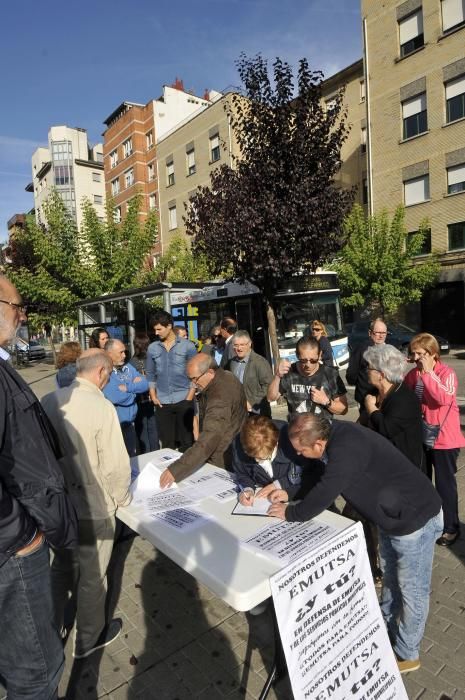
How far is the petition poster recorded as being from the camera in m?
1.75

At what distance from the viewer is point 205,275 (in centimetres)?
2017

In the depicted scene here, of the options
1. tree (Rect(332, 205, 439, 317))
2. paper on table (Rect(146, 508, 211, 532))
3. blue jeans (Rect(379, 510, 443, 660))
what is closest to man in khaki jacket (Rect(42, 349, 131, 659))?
paper on table (Rect(146, 508, 211, 532))

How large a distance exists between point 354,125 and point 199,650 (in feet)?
90.5

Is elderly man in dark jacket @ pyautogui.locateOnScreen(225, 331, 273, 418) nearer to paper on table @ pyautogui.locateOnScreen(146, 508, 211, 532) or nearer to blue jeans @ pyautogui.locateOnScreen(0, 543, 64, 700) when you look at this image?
paper on table @ pyautogui.locateOnScreen(146, 508, 211, 532)

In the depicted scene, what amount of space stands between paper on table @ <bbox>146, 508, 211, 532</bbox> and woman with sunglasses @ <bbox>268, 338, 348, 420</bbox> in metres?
1.46

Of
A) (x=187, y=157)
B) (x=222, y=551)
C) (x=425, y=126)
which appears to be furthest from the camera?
(x=187, y=157)

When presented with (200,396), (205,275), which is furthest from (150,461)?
(205,275)

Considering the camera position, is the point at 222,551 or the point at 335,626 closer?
the point at 335,626

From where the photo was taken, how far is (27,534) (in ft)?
5.39

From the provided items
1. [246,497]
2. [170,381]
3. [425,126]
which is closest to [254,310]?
[170,381]

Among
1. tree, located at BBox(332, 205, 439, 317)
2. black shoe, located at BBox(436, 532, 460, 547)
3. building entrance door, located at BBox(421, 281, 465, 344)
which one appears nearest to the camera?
black shoe, located at BBox(436, 532, 460, 547)

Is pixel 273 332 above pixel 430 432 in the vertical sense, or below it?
above

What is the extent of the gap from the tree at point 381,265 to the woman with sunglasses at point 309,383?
49.2 feet

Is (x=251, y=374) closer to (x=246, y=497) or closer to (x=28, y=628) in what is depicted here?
(x=246, y=497)
